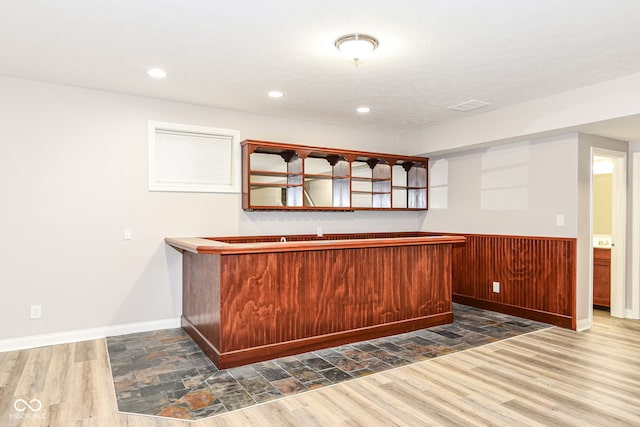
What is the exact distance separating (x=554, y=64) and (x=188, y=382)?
3.87 meters

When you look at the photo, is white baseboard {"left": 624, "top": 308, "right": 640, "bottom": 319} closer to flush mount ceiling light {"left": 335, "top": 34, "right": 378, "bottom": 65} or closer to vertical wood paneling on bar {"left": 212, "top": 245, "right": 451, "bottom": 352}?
vertical wood paneling on bar {"left": 212, "top": 245, "right": 451, "bottom": 352}

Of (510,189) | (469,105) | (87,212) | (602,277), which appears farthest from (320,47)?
(602,277)

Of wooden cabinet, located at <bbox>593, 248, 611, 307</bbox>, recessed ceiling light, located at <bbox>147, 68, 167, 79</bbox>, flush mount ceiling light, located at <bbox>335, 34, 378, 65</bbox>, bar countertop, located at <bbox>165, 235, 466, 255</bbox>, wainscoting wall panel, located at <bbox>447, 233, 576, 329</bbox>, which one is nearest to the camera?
flush mount ceiling light, located at <bbox>335, 34, 378, 65</bbox>

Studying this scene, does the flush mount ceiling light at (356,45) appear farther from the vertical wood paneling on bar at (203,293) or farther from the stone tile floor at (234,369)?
the stone tile floor at (234,369)

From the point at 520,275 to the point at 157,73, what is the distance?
4.57 metres

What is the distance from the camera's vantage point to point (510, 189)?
5.05 metres

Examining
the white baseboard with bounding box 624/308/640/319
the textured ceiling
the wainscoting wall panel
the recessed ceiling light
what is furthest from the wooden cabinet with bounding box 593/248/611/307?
the recessed ceiling light

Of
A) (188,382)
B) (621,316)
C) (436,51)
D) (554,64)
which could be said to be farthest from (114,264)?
(621,316)

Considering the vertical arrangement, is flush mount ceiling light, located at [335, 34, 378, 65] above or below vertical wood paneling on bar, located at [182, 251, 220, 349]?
above

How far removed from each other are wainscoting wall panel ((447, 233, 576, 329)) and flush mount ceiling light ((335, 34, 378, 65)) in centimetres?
262

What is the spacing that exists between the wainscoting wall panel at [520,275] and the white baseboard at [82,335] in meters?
3.46

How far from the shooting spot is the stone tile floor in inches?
105

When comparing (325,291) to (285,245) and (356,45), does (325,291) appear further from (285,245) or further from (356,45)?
(356,45)

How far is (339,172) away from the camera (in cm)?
549
